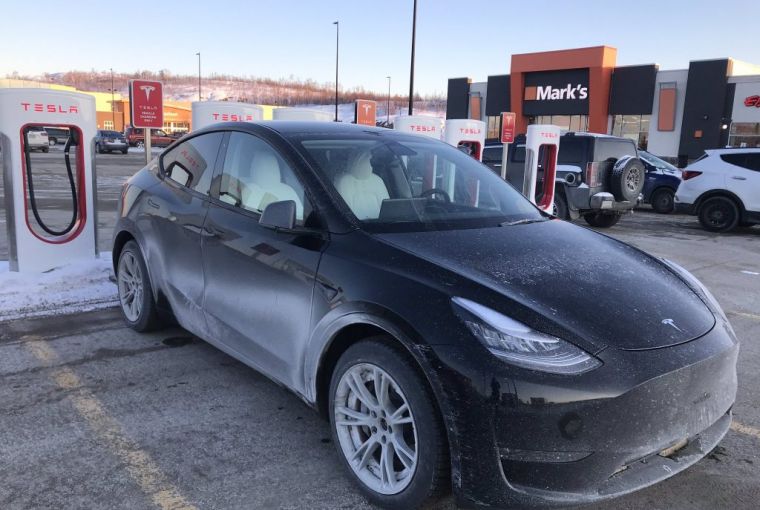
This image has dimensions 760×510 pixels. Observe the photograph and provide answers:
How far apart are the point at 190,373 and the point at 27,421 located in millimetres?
976

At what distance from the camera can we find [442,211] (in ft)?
11.1

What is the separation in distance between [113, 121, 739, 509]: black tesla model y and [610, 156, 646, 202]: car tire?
8.24m

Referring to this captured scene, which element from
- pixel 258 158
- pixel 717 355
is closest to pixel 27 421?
pixel 258 158

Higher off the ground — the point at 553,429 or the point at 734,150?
the point at 734,150

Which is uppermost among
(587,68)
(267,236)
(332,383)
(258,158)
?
(587,68)

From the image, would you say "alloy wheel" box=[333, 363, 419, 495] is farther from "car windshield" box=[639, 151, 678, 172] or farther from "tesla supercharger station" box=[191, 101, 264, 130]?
"car windshield" box=[639, 151, 678, 172]

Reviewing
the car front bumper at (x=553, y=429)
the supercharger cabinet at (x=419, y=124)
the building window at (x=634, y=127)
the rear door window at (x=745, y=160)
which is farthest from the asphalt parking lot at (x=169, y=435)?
the building window at (x=634, y=127)

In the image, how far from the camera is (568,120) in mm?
34688

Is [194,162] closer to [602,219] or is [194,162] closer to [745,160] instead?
[602,219]

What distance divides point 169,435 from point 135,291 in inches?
70.5

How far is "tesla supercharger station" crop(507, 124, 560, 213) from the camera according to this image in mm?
10188

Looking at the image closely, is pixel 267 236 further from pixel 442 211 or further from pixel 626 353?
pixel 626 353

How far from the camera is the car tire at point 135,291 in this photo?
4.45m

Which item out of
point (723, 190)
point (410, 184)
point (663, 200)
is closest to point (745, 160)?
point (723, 190)
